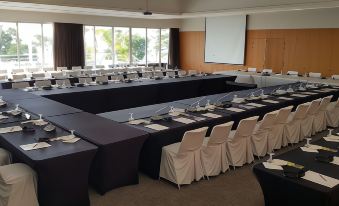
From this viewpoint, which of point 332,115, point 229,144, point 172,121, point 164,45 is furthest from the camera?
point 164,45

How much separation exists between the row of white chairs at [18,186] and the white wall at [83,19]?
39.8 feet

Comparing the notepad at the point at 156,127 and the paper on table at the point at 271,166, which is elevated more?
the notepad at the point at 156,127

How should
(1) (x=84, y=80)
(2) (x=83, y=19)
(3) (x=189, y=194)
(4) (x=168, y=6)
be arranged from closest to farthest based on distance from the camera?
(3) (x=189, y=194) < (1) (x=84, y=80) < (2) (x=83, y=19) < (4) (x=168, y=6)

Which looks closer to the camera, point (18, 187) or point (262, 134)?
point (18, 187)

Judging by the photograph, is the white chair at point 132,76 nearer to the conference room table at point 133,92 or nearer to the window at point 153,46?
the conference room table at point 133,92

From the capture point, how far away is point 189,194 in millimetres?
5094

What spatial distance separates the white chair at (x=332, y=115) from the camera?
352 inches

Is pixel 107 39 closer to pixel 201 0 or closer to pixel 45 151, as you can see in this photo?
pixel 201 0

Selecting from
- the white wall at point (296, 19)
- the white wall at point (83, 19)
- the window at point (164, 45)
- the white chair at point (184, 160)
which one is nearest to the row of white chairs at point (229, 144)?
the white chair at point (184, 160)

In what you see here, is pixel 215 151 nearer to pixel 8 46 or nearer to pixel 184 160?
pixel 184 160

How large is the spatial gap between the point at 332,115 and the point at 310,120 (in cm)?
138

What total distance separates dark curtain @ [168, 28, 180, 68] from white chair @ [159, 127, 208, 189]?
15.1 meters

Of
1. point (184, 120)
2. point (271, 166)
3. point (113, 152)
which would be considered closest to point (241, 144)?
point (184, 120)

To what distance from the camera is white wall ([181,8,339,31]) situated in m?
13.8
